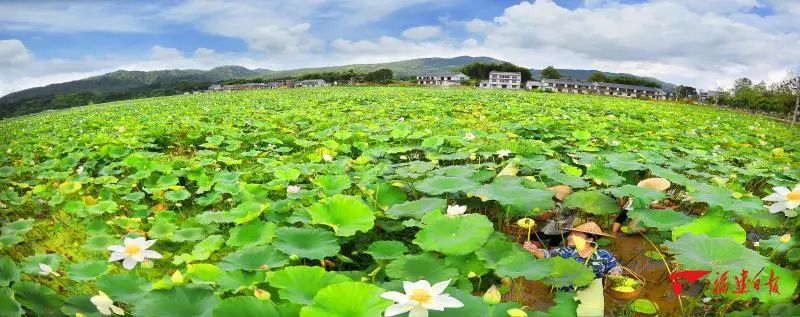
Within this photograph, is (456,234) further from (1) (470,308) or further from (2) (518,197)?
(1) (470,308)

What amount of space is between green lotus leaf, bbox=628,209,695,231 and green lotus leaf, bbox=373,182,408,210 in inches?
53.6

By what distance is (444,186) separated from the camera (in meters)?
2.92

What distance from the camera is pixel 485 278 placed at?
222 centimetres

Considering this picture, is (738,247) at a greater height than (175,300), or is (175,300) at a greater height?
(738,247)

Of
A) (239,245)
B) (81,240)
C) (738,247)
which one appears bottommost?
(81,240)

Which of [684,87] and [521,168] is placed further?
[684,87]

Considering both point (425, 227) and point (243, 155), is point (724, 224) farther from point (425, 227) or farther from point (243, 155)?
point (243, 155)

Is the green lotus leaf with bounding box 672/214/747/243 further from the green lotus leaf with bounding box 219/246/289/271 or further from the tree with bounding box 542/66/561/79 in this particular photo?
the tree with bounding box 542/66/561/79

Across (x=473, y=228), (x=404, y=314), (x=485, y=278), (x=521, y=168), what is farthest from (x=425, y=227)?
(x=521, y=168)

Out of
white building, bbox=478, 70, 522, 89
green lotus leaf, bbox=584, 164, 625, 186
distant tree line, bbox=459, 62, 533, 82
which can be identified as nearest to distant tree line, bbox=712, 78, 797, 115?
white building, bbox=478, 70, 522, 89

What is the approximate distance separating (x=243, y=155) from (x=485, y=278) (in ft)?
12.3

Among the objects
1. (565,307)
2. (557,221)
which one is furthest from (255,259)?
(557,221)

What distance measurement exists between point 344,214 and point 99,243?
1461 millimetres

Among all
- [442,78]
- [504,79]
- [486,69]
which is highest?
[486,69]
